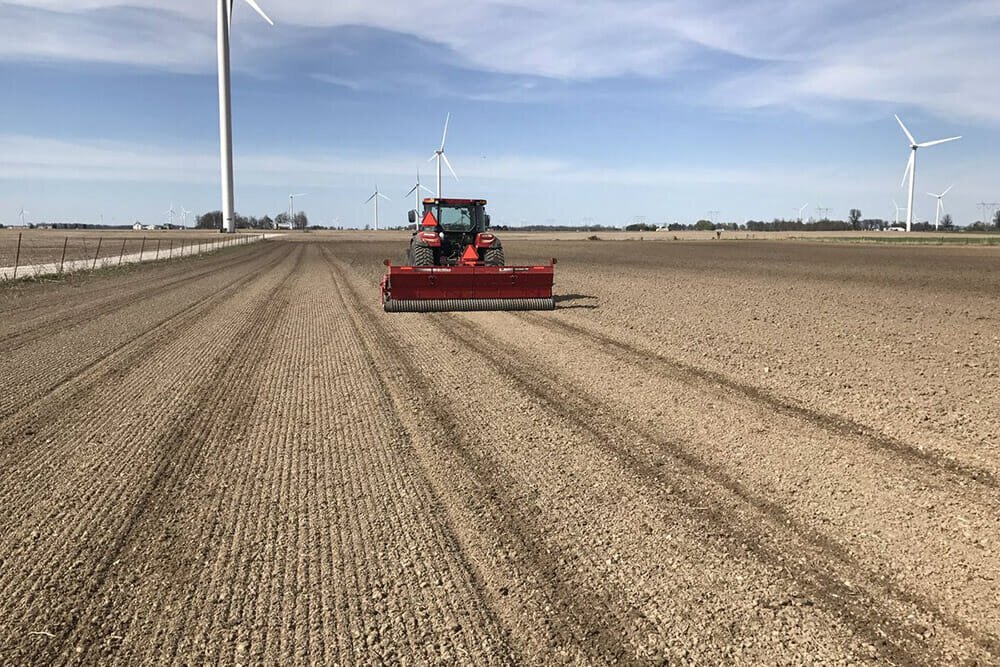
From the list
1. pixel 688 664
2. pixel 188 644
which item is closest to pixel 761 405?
pixel 688 664

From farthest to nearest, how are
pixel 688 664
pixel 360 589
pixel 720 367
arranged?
pixel 720 367 → pixel 360 589 → pixel 688 664

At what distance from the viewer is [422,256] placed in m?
17.0

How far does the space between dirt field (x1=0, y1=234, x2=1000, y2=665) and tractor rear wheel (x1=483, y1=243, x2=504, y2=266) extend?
292 inches

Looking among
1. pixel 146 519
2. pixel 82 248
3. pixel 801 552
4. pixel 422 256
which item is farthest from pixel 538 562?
pixel 82 248

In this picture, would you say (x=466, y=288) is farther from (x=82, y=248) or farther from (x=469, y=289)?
(x=82, y=248)

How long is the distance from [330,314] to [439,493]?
9.43 metres

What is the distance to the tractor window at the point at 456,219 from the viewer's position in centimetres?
1791

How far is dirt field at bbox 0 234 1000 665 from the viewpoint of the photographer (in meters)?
3.04

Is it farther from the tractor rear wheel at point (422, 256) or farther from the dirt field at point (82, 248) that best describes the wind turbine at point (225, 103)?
the tractor rear wheel at point (422, 256)

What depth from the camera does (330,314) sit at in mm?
13398

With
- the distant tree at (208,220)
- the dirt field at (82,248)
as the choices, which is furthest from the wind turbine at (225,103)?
the distant tree at (208,220)

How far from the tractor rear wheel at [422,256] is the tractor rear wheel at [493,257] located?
1309 millimetres

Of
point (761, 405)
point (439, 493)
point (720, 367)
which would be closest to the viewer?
point (439, 493)

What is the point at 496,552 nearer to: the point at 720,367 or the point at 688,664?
the point at 688,664
